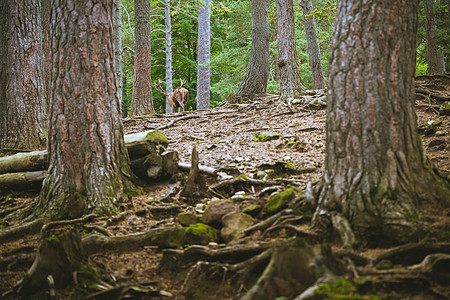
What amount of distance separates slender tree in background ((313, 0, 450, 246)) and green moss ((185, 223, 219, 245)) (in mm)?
1065

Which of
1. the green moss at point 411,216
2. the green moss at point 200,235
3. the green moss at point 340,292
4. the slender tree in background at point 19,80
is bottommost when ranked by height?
the green moss at point 200,235

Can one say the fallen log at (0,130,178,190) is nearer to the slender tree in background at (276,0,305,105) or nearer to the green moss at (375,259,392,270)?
the green moss at (375,259,392,270)

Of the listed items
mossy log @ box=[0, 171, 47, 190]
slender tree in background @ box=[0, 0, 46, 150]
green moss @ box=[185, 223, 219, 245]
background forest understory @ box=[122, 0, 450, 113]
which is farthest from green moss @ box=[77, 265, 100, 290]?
background forest understory @ box=[122, 0, 450, 113]

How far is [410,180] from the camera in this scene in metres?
3.02

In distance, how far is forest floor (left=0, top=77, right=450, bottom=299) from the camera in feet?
8.78

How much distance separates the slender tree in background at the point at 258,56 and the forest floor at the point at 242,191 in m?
2.17

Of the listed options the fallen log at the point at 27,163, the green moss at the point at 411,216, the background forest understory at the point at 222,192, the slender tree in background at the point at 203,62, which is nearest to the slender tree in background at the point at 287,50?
the background forest understory at the point at 222,192

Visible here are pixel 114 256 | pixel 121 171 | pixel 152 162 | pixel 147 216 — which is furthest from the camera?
pixel 152 162

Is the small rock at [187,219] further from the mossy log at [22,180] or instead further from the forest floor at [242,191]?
the mossy log at [22,180]

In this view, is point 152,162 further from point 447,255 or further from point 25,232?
point 447,255

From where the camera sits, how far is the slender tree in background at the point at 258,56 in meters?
12.1

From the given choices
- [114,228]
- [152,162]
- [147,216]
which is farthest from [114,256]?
[152,162]

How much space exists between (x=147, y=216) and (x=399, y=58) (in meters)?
3.21

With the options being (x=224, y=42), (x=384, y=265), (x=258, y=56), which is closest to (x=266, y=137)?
(x=384, y=265)
